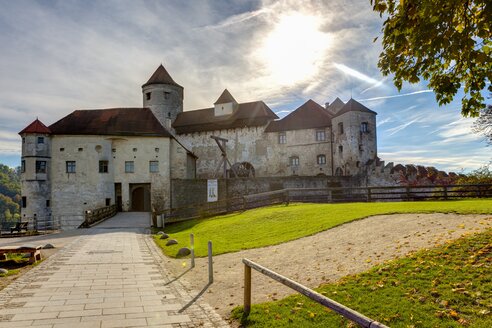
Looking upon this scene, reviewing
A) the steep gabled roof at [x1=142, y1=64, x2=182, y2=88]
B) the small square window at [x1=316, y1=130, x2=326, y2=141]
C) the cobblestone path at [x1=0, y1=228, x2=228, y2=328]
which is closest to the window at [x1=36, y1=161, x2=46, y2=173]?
the steep gabled roof at [x1=142, y1=64, x2=182, y2=88]

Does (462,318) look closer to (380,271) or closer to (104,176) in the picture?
(380,271)

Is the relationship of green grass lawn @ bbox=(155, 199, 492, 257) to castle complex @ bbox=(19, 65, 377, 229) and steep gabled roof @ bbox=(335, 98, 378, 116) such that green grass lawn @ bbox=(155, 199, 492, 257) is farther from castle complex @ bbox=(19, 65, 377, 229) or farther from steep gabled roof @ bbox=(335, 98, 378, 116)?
steep gabled roof @ bbox=(335, 98, 378, 116)

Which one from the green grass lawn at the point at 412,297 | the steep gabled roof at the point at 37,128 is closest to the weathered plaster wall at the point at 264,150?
the steep gabled roof at the point at 37,128

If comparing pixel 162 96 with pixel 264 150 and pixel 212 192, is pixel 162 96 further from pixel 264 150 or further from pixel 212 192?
pixel 212 192

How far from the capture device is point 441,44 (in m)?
5.85

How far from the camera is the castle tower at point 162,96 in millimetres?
56031

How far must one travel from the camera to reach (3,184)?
5468 inches

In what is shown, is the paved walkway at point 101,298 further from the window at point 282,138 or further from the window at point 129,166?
the window at point 282,138

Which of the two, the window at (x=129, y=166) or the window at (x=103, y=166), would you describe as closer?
the window at (x=103, y=166)

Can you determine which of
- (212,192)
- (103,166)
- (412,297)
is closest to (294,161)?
(212,192)

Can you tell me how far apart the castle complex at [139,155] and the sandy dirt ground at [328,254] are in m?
25.3

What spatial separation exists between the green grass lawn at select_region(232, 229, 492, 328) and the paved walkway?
136 cm

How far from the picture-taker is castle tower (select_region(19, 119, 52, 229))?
41.5 meters

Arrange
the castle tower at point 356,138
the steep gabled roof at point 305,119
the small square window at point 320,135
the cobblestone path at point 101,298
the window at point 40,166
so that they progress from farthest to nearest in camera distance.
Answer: the steep gabled roof at point 305,119
the small square window at point 320,135
the window at point 40,166
the castle tower at point 356,138
the cobblestone path at point 101,298
